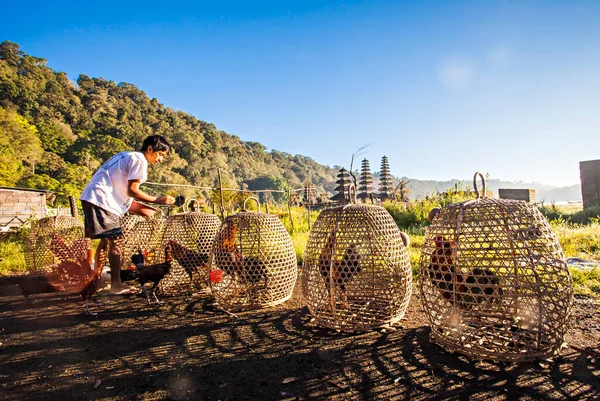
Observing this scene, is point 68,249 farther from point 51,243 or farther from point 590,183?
point 590,183

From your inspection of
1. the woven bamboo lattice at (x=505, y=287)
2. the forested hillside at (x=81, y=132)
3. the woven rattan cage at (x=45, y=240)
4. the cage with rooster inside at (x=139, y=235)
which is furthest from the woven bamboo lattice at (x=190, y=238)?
the forested hillside at (x=81, y=132)

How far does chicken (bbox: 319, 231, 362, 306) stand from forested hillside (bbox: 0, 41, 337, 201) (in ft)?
106

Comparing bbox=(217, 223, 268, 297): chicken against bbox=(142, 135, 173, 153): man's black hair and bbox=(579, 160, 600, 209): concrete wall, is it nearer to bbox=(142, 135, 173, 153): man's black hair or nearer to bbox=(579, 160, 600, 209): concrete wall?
bbox=(142, 135, 173, 153): man's black hair

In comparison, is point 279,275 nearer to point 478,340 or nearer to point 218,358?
point 218,358

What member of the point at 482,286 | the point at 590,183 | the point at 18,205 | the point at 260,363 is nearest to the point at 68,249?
the point at 260,363

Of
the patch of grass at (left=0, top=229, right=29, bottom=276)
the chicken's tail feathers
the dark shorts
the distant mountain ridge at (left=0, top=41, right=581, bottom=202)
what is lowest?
the patch of grass at (left=0, top=229, right=29, bottom=276)

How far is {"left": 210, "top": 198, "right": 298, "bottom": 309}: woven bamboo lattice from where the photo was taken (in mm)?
4020

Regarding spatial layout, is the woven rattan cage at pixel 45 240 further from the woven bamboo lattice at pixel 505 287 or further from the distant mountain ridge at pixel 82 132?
the distant mountain ridge at pixel 82 132

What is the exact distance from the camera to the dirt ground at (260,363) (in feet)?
6.98

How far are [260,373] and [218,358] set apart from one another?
465 mm

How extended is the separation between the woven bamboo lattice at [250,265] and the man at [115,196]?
0.87m

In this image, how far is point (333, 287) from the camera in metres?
3.16

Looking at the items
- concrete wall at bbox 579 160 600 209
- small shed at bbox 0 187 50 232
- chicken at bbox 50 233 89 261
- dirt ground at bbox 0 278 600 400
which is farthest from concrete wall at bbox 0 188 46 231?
concrete wall at bbox 579 160 600 209

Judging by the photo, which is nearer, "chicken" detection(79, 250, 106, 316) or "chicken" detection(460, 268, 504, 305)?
"chicken" detection(460, 268, 504, 305)
